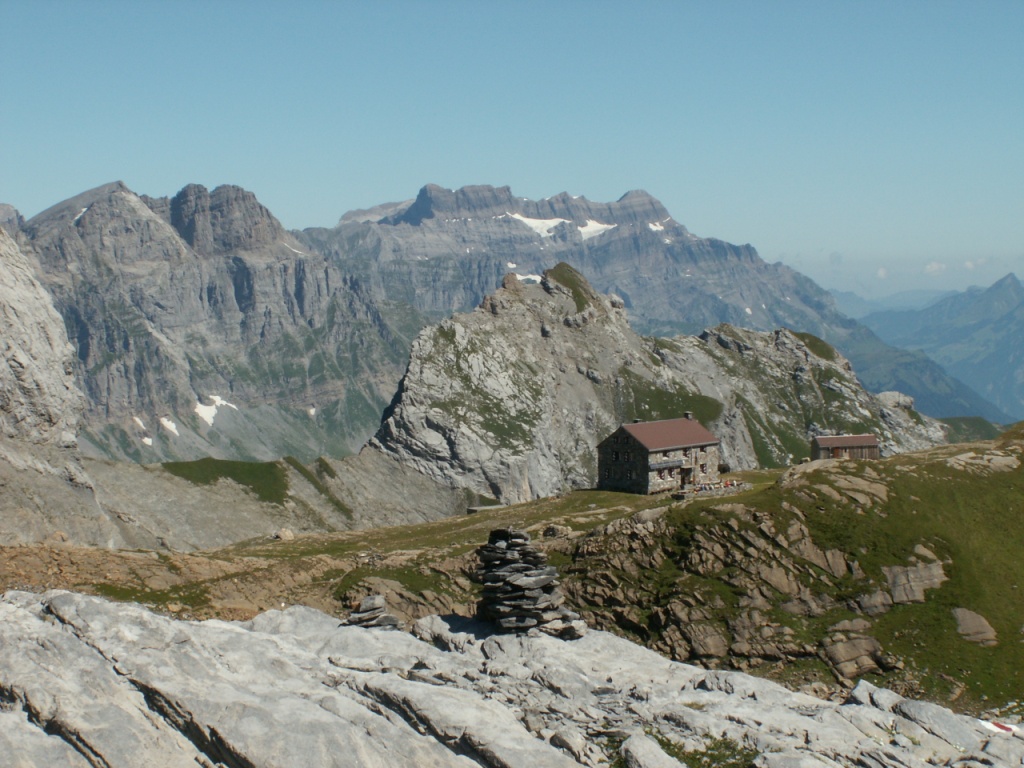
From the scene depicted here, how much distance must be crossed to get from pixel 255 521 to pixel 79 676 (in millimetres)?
127972

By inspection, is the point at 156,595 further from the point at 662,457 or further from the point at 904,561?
the point at 662,457

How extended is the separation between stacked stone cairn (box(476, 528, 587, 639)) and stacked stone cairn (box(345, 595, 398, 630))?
15.4 feet

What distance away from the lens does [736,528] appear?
60656mm

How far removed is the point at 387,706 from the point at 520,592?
41.1 feet

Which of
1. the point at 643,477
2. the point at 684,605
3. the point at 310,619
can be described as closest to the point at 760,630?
the point at 684,605

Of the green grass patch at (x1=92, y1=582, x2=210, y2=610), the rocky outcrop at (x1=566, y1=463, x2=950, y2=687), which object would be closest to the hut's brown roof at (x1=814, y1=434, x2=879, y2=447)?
the rocky outcrop at (x1=566, y1=463, x2=950, y2=687)

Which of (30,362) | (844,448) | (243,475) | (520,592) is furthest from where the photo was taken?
(243,475)

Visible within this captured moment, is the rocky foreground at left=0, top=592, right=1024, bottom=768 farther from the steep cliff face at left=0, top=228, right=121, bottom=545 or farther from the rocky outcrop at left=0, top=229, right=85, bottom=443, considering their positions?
the rocky outcrop at left=0, top=229, right=85, bottom=443

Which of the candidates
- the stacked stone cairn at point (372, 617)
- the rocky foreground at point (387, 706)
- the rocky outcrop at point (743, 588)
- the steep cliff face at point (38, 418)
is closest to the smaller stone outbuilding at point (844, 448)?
the rocky outcrop at point (743, 588)

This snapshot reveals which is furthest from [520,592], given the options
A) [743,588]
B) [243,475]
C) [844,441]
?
[243,475]

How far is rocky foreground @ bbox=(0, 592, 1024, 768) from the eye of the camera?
3406 centimetres

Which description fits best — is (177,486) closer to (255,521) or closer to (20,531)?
(255,521)

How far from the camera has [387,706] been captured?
125 ft

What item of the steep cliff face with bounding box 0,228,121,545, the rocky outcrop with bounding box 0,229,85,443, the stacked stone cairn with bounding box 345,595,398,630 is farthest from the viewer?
the rocky outcrop with bounding box 0,229,85,443
